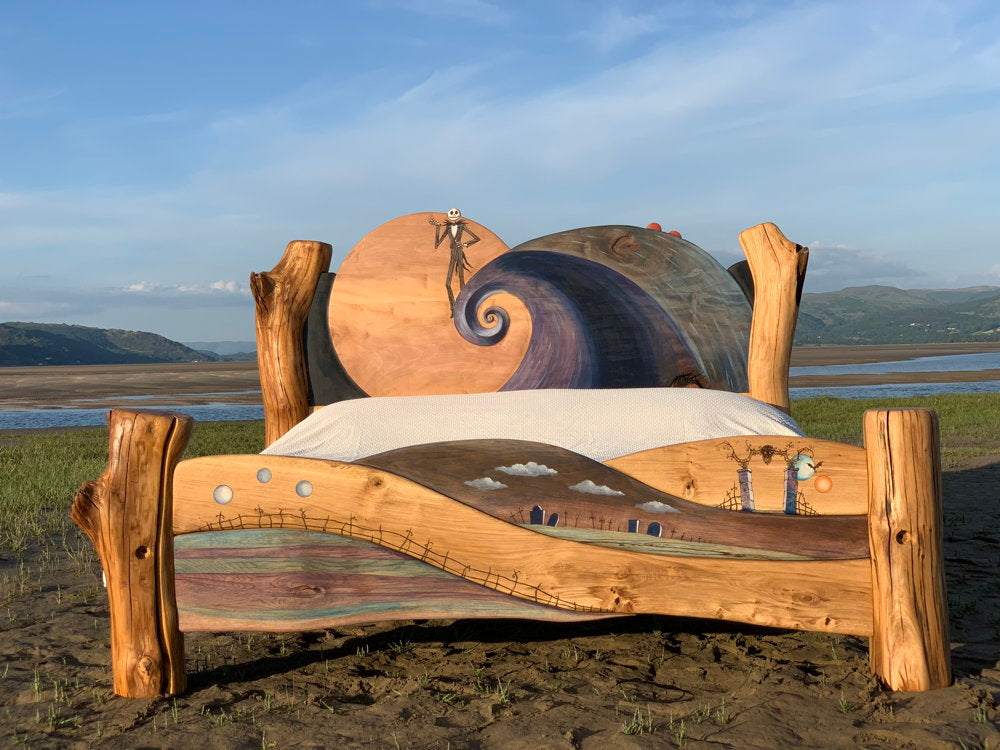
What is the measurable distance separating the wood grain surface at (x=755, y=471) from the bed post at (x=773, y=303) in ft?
6.97

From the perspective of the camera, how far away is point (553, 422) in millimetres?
3982

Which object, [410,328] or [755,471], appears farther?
[410,328]

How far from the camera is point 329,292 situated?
6234 mm

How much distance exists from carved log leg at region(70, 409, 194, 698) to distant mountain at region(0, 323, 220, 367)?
94.8m

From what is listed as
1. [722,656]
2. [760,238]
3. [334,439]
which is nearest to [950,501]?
[760,238]

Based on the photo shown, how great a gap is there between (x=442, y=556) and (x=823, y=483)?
61.3 inches

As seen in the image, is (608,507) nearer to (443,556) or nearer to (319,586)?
(443,556)

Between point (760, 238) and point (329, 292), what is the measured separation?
3075mm

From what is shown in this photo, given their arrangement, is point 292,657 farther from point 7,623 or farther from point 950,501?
point 950,501

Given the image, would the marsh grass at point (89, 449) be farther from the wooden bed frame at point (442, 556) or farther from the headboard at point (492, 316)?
the headboard at point (492, 316)

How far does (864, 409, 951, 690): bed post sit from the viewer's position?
308 cm

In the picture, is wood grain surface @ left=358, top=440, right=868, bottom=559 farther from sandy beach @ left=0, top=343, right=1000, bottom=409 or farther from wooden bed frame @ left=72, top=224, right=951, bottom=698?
sandy beach @ left=0, top=343, right=1000, bottom=409

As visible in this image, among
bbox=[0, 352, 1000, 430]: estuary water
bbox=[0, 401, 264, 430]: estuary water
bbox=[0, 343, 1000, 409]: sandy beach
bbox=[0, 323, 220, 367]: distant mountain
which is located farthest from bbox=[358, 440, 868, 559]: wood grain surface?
bbox=[0, 323, 220, 367]: distant mountain

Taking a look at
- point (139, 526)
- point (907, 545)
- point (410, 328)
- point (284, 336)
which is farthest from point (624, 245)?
point (139, 526)
